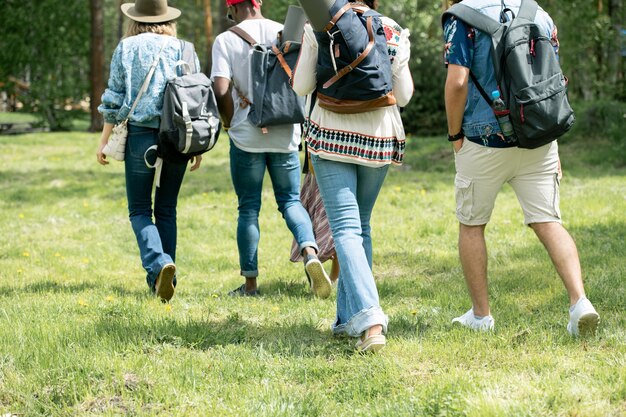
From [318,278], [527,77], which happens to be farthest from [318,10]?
[318,278]

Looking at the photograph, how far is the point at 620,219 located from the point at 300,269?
128 inches

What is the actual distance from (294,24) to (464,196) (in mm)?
1968

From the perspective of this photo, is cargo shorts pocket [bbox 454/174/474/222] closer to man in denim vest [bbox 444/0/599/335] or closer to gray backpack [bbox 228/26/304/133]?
man in denim vest [bbox 444/0/599/335]

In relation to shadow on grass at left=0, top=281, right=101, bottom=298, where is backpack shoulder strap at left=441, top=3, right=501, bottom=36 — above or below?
above

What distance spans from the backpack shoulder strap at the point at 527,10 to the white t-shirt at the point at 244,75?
2.16 meters

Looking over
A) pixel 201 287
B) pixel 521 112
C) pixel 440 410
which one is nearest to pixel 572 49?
pixel 201 287

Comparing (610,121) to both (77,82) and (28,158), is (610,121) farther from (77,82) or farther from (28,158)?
(77,82)

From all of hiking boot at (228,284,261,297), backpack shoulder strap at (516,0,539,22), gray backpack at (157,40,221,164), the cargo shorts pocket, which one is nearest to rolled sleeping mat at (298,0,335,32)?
backpack shoulder strap at (516,0,539,22)

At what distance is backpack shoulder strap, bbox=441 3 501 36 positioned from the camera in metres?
4.21

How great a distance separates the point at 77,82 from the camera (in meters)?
27.2

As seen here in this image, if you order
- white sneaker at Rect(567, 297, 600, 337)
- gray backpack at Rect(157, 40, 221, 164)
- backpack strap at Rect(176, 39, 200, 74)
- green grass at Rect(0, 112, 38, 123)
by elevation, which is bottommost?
green grass at Rect(0, 112, 38, 123)

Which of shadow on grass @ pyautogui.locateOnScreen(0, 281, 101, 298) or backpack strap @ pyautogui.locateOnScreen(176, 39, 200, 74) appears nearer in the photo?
backpack strap @ pyautogui.locateOnScreen(176, 39, 200, 74)

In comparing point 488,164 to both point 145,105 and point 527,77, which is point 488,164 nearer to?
point 527,77

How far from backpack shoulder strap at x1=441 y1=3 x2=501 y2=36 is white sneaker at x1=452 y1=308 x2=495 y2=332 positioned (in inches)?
60.3
